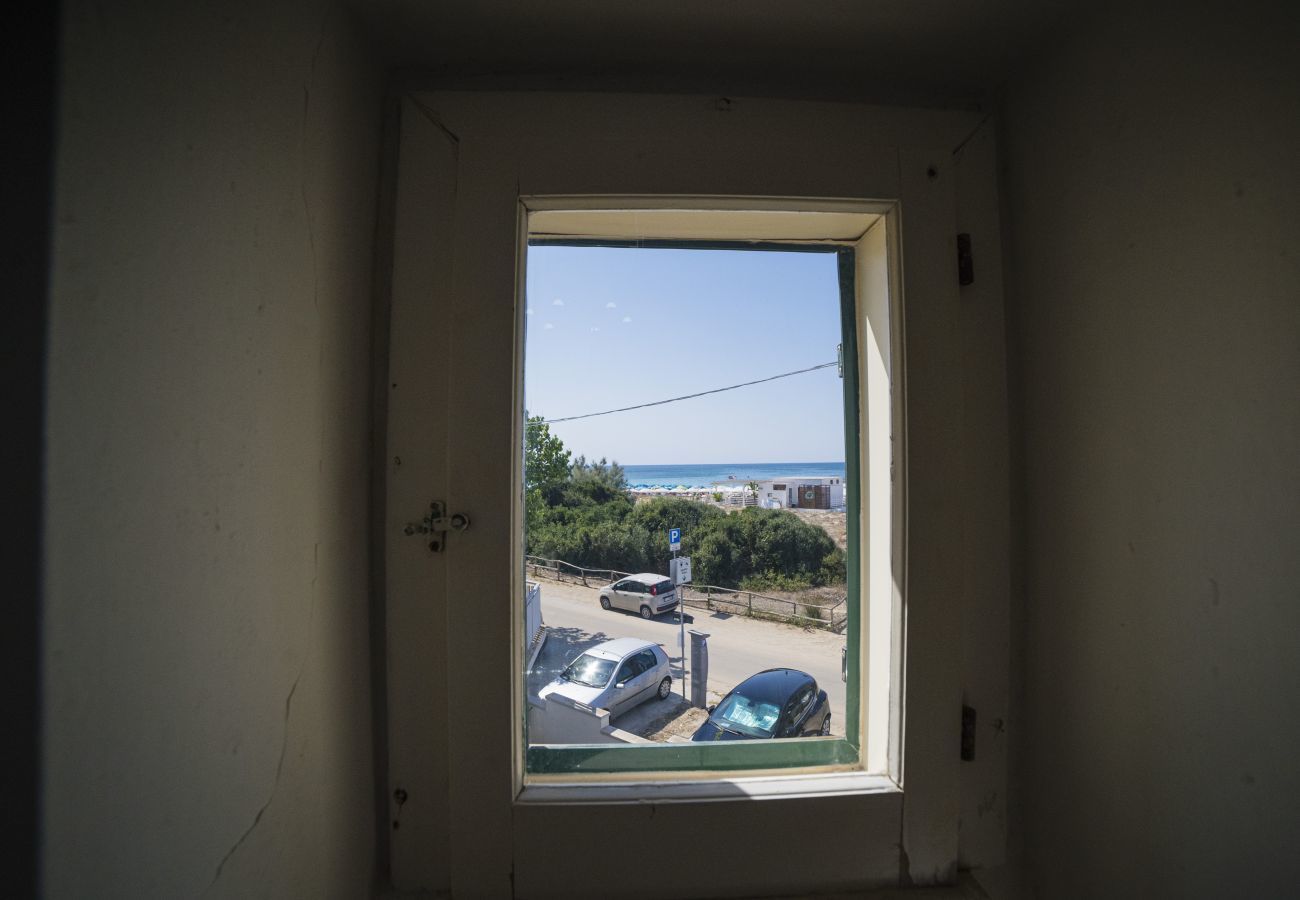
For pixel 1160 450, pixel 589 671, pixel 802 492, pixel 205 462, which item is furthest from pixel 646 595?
pixel 1160 450

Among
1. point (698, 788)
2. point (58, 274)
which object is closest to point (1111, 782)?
point (698, 788)

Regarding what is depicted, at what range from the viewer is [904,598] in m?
0.98

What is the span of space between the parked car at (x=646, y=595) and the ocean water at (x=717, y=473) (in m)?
0.19

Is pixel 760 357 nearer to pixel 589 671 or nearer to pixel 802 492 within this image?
pixel 802 492

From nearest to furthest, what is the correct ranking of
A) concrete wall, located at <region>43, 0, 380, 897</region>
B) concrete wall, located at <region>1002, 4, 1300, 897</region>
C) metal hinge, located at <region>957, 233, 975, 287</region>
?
concrete wall, located at <region>43, 0, 380, 897</region> < concrete wall, located at <region>1002, 4, 1300, 897</region> < metal hinge, located at <region>957, 233, 975, 287</region>

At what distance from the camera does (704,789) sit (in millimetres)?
973

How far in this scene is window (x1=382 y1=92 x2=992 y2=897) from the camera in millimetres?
929

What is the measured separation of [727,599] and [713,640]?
0.28ft

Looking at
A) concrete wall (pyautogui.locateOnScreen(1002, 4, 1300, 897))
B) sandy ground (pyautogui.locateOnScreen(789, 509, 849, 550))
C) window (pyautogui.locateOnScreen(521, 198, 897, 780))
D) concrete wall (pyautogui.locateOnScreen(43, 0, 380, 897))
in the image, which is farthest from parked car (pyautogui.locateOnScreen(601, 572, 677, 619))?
concrete wall (pyautogui.locateOnScreen(1002, 4, 1300, 897))

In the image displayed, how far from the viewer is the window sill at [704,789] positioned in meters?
0.95

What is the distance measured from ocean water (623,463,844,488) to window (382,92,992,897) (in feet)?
0.48

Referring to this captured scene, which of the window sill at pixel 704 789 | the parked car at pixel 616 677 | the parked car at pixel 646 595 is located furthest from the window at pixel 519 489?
the parked car at pixel 646 595

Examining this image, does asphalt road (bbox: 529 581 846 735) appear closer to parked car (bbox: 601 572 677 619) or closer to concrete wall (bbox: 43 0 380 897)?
parked car (bbox: 601 572 677 619)

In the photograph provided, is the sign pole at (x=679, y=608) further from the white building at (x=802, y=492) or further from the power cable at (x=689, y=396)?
Result: the power cable at (x=689, y=396)
